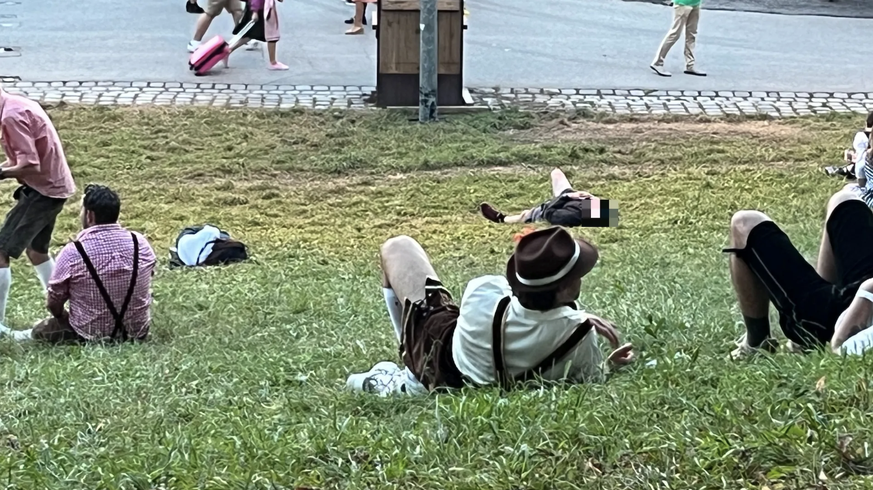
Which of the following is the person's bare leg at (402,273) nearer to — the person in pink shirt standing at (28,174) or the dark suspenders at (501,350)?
the dark suspenders at (501,350)

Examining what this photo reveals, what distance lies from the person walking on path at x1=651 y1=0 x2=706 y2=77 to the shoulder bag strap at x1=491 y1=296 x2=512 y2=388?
11.5m

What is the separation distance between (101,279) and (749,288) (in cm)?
360

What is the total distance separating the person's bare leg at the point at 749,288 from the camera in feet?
14.8

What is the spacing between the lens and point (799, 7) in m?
21.0

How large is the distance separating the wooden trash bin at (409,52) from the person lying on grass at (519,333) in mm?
9167

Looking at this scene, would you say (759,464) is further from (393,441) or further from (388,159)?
(388,159)

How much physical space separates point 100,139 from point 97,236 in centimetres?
618

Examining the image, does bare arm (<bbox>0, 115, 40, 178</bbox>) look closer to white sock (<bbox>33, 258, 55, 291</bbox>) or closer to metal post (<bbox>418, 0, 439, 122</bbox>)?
white sock (<bbox>33, 258, 55, 291</bbox>)

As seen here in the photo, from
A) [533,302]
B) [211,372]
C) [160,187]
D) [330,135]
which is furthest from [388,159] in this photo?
[533,302]

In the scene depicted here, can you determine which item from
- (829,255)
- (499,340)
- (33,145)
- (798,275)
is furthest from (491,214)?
(499,340)

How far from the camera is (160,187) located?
10.9 meters

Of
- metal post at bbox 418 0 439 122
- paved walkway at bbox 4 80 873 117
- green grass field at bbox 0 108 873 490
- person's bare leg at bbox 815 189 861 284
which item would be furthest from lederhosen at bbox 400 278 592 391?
paved walkway at bbox 4 80 873 117

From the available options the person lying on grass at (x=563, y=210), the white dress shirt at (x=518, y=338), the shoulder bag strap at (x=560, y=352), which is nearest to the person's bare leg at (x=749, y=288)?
the white dress shirt at (x=518, y=338)

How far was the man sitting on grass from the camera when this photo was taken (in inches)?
243
